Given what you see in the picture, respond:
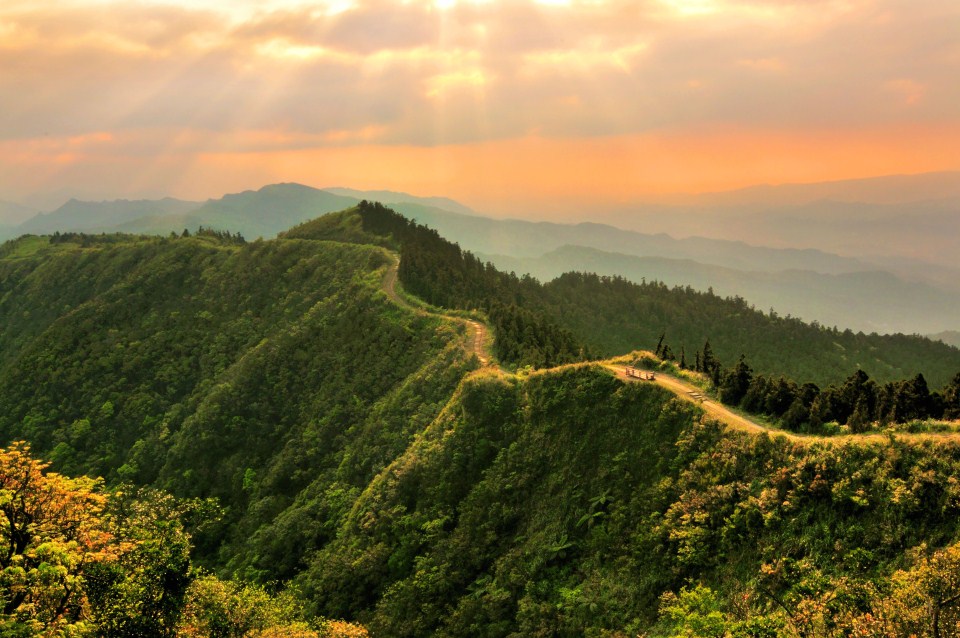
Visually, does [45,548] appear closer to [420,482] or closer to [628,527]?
[420,482]

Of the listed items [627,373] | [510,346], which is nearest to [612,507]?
[627,373]

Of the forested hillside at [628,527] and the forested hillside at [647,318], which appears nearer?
the forested hillside at [628,527]

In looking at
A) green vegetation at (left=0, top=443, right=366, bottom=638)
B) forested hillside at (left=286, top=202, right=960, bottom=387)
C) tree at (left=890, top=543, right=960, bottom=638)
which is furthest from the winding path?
green vegetation at (left=0, top=443, right=366, bottom=638)

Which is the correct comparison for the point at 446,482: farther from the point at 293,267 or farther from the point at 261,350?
the point at 293,267

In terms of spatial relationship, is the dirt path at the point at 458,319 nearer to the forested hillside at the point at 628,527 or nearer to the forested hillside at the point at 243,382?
the forested hillside at the point at 243,382

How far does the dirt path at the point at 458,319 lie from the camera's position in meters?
66.7

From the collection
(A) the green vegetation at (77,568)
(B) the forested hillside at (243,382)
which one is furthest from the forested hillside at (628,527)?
(A) the green vegetation at (77,568)

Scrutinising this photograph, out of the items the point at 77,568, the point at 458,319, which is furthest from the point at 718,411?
the point at 458,319

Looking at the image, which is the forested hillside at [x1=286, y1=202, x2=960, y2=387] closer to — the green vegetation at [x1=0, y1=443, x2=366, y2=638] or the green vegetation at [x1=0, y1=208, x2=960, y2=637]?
the green vegetation at [x1=0, y1=208, x2=960, y2=637]

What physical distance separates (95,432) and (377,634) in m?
76.1

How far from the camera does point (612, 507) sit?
39.9 m

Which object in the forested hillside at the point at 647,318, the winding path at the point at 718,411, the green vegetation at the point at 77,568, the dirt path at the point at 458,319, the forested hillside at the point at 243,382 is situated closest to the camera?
the green vegetation at the point at 77,568

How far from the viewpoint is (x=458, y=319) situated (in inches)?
3095

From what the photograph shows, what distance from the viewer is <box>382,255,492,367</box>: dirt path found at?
219 ft
